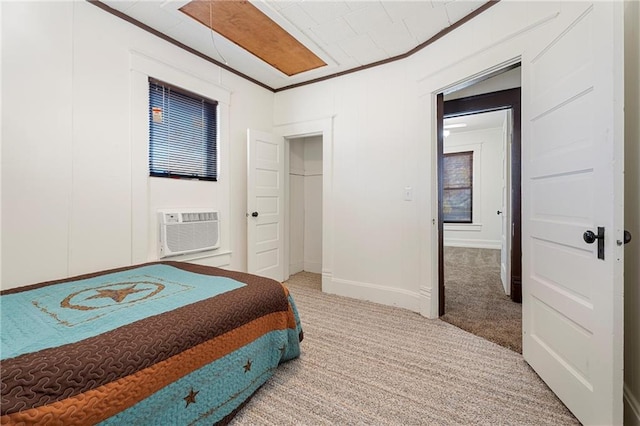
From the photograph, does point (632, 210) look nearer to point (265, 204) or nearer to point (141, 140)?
point (265, 204)

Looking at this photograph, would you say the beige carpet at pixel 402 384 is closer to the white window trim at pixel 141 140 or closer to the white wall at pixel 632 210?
the white wall at pixel 632 210

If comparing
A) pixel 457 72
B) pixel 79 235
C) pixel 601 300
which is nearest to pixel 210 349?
pixel 79 235

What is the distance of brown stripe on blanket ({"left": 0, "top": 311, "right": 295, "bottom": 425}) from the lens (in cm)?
78

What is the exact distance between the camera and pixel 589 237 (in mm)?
1240

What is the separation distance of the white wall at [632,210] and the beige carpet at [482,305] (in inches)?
29.7

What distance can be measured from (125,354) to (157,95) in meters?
2.45

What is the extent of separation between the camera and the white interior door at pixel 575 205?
1171 millimetres

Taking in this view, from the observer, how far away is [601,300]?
122 cm

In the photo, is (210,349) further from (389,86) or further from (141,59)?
(389,86)

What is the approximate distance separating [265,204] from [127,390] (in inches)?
109

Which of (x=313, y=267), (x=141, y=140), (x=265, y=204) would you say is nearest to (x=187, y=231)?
(x=141, y=140)

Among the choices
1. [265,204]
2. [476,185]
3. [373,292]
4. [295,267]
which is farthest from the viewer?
[476,185]

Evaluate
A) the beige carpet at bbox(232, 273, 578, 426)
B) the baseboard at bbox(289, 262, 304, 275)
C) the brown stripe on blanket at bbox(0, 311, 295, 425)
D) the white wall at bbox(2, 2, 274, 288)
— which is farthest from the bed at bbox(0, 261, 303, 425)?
the baseboard at bbox(289, 262, 304, 275)

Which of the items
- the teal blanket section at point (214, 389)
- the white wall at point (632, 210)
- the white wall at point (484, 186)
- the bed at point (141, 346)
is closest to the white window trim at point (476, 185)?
the white wall at point (484, 186)
